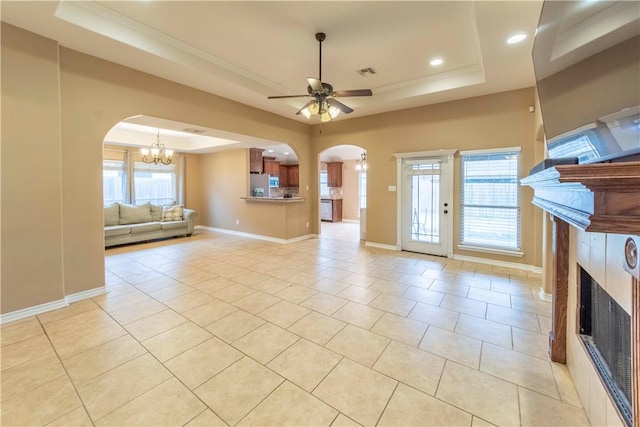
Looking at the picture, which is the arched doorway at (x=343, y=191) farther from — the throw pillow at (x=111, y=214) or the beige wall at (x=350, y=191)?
the throw pillow at (x=111, y=214)

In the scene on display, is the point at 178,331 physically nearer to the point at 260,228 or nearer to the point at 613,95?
the point at 613,95

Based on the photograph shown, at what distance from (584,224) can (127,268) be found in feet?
18.1

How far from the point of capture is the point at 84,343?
2.28m

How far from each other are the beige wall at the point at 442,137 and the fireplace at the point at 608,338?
3.08 metres

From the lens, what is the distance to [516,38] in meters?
2.84

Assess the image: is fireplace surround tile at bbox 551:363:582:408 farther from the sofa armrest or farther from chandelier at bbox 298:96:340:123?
the sofa armrest

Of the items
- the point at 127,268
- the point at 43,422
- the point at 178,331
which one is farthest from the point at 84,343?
the point at 127,268

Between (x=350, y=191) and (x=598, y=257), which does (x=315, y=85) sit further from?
(x=350, y=191)

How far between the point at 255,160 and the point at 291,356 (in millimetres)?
6120

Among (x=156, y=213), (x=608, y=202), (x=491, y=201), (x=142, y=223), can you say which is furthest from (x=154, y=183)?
(x=608, y=202)

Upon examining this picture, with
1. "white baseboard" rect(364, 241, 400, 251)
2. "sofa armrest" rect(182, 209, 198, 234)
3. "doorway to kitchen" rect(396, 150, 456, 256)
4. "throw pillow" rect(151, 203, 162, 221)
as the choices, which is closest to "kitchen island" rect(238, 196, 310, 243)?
"sofa armrest" rect(182, 209, 198, 234)

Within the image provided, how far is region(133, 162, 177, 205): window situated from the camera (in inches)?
296

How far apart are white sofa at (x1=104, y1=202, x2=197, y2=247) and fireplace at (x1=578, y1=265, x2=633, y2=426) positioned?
297 inches

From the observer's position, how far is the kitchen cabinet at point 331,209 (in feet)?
34.8
